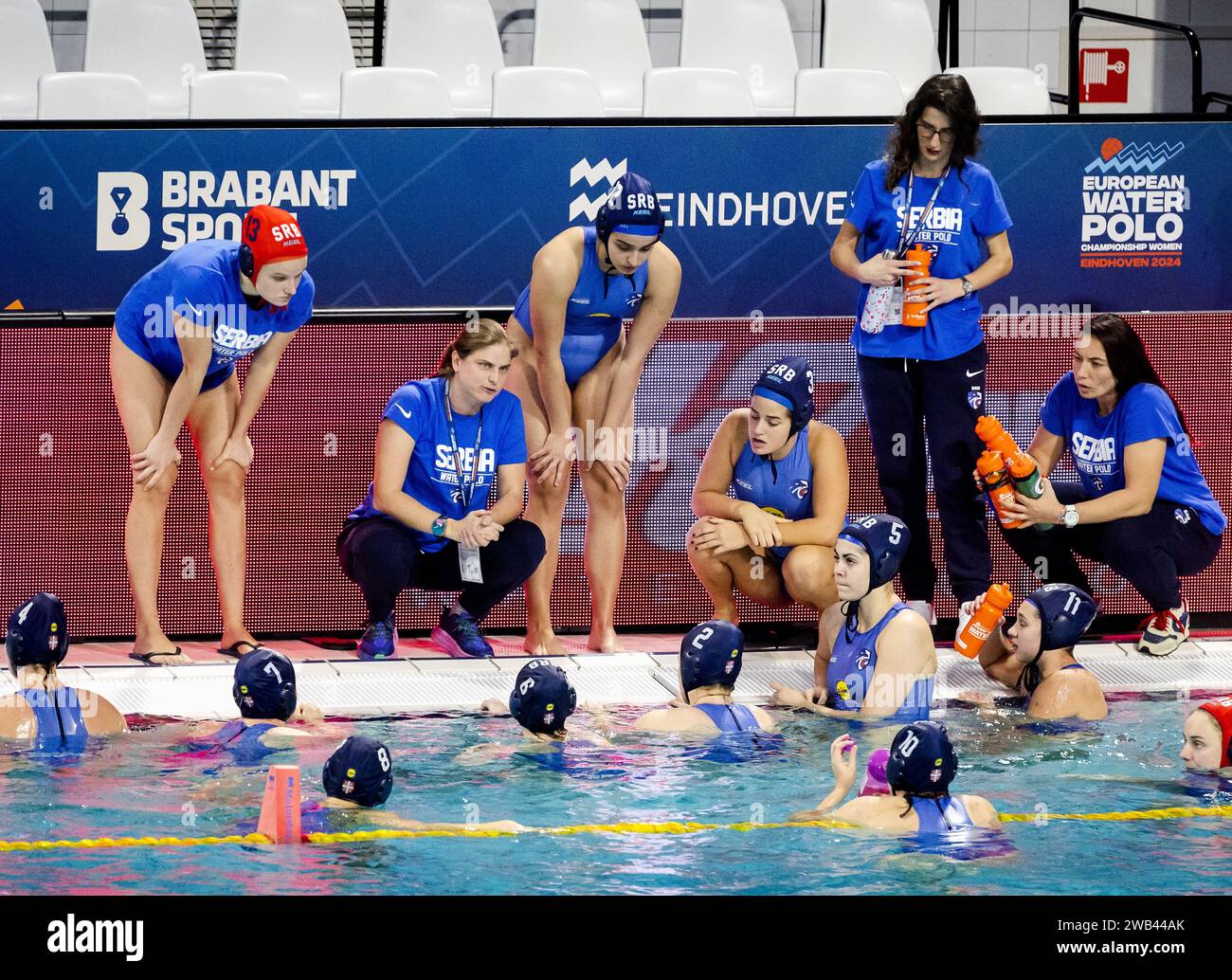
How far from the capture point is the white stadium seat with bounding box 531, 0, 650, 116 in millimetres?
10281

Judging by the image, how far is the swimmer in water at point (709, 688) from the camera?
240 inches

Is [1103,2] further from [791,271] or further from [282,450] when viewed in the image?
[282,450]

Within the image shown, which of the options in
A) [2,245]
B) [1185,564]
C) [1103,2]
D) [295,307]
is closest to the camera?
[295,307]

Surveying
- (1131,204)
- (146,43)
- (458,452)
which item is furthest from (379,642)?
(146,43)

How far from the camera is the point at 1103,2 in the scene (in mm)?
12766

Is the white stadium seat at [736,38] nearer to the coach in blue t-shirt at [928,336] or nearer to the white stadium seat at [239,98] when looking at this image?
the white stadium seat at [239,98]

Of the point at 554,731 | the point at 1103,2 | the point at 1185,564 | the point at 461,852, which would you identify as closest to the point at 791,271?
the point at 1185,564

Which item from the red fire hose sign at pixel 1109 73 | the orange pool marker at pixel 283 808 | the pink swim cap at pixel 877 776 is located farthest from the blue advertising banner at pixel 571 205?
the red fire hose sign at pixel 1109 73

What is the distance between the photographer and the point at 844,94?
9477mm

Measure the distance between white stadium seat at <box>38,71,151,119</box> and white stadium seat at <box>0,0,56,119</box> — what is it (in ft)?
2.24

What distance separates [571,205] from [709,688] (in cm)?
282

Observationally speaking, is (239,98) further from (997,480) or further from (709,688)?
(709,688)
